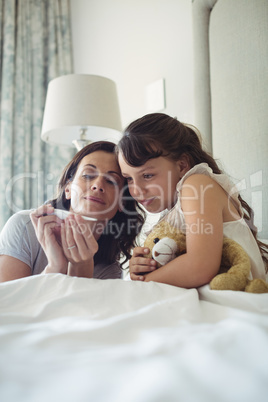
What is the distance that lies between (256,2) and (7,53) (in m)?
1.81

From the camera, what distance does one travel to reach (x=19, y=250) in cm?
113

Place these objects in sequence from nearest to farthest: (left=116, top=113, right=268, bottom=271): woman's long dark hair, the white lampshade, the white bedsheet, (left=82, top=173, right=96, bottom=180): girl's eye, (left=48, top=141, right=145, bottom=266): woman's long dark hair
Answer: the white bedsheet < (left=116, top=113, right=268, bottom=271): woman's long dark hair < (left=82, top=173, right=96, bottom=180): girl's eye < (left=48, top=141, right=145, bottom=266): woman's long dark hair < the white lampshade

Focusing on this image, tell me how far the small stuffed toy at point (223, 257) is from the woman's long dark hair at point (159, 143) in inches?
8.4

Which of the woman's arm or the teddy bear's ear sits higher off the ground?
the teddy bear's ear

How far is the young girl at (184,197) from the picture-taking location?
2.74 feet

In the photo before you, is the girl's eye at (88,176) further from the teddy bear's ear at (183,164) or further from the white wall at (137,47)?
the white wall at (137,47)

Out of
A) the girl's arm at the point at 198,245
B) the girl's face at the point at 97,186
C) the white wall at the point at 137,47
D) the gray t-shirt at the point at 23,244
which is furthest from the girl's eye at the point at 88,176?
the white wall at the point at 137,47

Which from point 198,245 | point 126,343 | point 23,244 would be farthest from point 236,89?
point 126,343

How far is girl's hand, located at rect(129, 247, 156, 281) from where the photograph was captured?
36.9 inches

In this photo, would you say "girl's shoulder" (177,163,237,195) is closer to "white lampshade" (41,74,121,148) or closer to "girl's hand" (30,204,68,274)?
"girl's hand" (30,204,68,274)

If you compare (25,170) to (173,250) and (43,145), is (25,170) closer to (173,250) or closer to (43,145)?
(43,145)

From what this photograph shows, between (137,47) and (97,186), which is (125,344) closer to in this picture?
(97,186)

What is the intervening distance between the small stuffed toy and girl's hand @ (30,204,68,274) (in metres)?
0.25

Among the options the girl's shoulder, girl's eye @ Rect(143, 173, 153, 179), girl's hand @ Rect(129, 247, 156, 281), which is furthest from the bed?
girl's eye @ Rect(143, 173, 153, 179)
